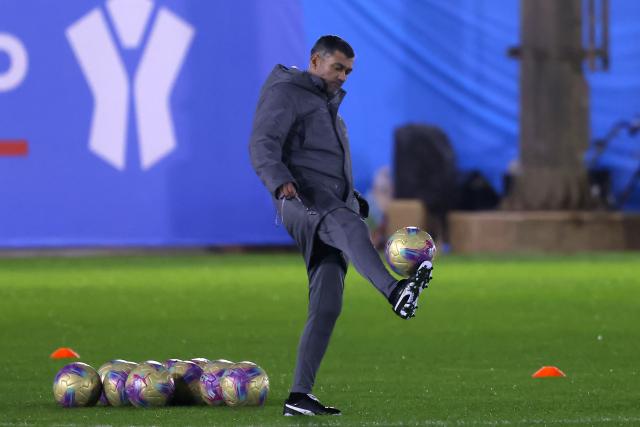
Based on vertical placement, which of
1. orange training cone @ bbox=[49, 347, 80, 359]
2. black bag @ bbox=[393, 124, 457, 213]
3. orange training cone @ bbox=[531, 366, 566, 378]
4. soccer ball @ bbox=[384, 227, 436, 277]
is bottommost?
orange training cone @ bbox=[49, 347, 80, 359]

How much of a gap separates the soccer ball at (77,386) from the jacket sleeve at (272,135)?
4.70 feet

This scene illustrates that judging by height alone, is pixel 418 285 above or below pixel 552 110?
below

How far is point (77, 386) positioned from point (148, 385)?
365mm

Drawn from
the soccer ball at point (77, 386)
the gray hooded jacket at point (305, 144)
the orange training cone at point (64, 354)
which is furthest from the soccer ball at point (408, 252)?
the orange training cone at point (64, 354)

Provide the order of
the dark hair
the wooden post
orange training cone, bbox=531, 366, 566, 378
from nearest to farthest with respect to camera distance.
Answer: the dark hair < orange training cone, bbox=531, 366, 566, 378 < the wooden post

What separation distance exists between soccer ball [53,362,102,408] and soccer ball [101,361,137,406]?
1.7 inches

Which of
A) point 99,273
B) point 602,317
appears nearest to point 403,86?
point 99,273

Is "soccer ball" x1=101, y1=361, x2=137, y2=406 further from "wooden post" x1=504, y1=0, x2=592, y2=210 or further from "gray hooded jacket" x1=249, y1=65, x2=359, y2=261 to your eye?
"wooden post" x1=504, y1=0, x2=592, y2=210

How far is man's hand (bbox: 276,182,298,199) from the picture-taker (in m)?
6.95

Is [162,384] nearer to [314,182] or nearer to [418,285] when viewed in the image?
[314,182]

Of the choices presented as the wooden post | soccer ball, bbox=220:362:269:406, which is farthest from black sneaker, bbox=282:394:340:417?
the wooden post

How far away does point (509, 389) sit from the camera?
8.49 metres

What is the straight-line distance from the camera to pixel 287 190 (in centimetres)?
695

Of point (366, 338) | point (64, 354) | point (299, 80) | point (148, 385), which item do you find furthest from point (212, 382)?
point (366, 338)
